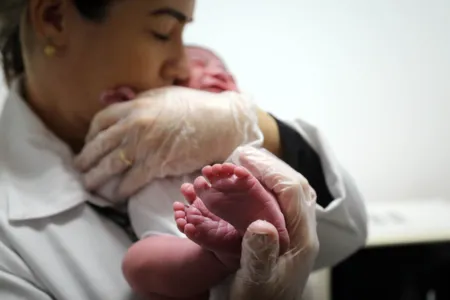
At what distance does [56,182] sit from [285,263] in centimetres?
30

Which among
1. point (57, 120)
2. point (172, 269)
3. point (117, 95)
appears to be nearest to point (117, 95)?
point (117, 95)

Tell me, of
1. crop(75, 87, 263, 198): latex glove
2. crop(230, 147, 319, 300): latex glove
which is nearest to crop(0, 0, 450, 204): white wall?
crop(75, 87, 263, 198): latex glove

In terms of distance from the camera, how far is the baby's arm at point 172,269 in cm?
44

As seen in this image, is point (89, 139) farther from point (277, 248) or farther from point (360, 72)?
point (360, 72)

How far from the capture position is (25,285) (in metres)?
0.52

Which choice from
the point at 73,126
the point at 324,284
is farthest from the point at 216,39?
the point at 324,284

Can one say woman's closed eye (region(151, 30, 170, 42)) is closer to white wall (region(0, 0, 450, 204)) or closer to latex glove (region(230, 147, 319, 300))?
white wall (region(0, 0, 450, 204))

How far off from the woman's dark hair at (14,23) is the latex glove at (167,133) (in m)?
0.10

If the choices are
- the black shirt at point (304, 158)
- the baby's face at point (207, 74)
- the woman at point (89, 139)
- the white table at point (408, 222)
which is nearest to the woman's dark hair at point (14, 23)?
the woman at point (89, 139)

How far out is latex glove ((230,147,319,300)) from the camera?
0.39 m

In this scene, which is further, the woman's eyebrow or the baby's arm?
the woman's eyebrow

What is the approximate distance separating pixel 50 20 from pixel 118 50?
0.30 ft

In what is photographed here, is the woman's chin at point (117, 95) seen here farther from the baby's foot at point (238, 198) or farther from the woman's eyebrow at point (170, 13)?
the baby's foot at point (238, 198)

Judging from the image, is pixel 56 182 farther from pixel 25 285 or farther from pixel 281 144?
pixel 281 144
